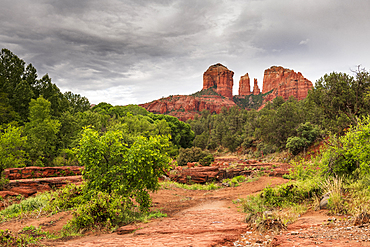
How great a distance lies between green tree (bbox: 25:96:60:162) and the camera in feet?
68.3

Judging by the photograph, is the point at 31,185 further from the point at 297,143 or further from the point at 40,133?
the point at 297,143

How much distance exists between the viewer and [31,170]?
14430mm

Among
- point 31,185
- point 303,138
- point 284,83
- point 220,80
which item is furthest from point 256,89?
point 31,185

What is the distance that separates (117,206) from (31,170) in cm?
1111

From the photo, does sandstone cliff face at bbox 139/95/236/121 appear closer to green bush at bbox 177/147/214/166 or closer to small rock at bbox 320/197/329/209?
green bush at bbox 177/147/214/166

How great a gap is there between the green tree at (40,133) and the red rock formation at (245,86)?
17289cm

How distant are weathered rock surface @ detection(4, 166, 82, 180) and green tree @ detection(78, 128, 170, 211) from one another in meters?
7.43

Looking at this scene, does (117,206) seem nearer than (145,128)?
Yes

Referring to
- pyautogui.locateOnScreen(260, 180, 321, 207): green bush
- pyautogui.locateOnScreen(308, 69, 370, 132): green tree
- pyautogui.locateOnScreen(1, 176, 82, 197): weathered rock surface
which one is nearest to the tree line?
pyautogui.locateOnScreen(308, 69, 370, 132): green tree

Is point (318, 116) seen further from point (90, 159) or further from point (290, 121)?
point (90, 159)

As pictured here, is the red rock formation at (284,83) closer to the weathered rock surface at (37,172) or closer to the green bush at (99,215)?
the weathered rock surface at (37,172)

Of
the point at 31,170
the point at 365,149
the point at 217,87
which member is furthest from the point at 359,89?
the point at 217,87

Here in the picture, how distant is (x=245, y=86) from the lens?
601 feet

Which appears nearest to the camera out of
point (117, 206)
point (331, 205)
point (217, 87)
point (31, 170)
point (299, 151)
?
point (331, 205)
